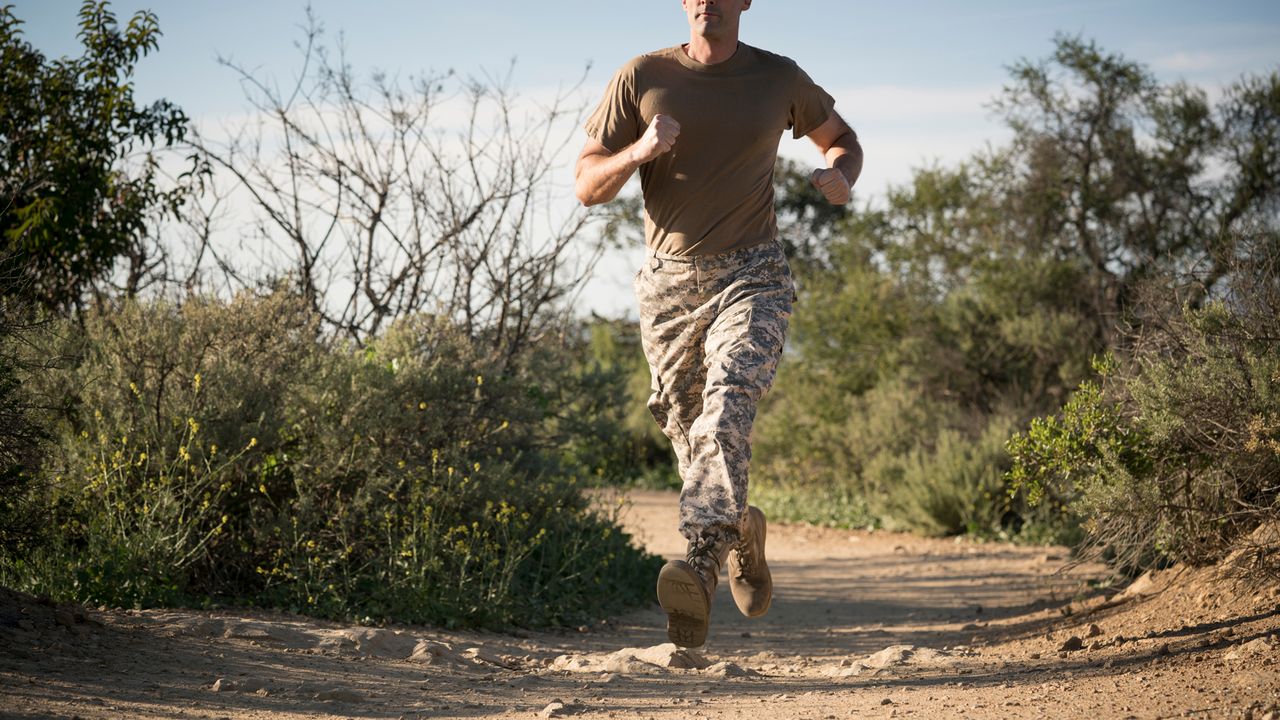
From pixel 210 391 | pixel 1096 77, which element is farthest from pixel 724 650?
pixel 1096 77

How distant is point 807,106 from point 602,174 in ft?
3.25

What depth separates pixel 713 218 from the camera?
4.75 meters

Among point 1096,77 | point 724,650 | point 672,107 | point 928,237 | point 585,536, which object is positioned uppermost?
point 1096,77

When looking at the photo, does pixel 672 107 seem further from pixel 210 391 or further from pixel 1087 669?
pixel 210 391

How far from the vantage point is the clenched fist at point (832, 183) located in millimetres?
4547

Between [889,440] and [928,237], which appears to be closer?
→ [889,440]

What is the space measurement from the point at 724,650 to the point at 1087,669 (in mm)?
2614

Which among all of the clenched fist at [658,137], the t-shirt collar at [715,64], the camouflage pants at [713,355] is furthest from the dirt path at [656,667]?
the t-shirt collar at [715,64]

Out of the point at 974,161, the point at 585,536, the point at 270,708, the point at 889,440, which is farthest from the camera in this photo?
the point at 974,161

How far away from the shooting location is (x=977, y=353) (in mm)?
14750

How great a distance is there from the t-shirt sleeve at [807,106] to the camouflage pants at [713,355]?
1.71ft

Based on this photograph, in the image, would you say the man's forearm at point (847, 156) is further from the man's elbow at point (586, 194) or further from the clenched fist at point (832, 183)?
the man's elbow at point (586, 194)

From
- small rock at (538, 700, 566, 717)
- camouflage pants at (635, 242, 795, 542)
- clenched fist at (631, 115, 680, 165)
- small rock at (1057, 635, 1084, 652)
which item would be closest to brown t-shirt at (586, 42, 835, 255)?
camouflage pants at (635, 242, 795, 542)

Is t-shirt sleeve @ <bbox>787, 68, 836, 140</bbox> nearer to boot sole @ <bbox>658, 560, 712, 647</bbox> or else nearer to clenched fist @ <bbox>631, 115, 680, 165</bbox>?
clenched fist @ <bbox>631, 115, 680, 165</bbox>
